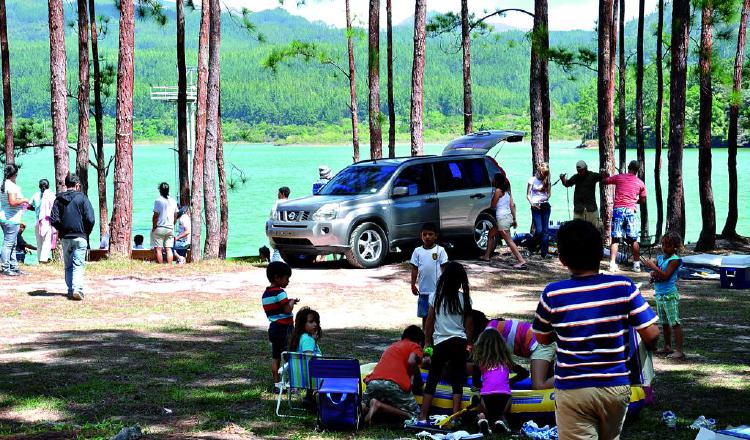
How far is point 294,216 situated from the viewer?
17391mm

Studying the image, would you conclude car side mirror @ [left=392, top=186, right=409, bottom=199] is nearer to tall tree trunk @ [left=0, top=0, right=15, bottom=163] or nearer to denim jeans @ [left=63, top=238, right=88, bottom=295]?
denim jeans @ [left=63, top=238, right=88, bottom=295]

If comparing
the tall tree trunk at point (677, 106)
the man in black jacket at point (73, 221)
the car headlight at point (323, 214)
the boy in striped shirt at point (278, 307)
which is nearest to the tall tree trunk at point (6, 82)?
the car headlight at point (323, 214)

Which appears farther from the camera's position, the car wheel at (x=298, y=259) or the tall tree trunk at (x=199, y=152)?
the tall tree trunk at (x=199, y=152)

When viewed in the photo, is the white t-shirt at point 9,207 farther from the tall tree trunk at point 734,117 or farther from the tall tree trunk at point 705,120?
the tall tree trunk at point 734,117

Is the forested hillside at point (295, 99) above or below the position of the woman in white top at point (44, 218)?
above

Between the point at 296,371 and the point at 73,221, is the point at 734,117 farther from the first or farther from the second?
the point at 296,371

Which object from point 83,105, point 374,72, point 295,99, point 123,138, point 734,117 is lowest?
point 123,138

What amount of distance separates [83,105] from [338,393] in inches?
816

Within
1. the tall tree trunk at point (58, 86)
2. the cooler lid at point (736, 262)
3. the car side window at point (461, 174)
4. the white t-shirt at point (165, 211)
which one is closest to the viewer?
the cooler lid at point (736, 262)

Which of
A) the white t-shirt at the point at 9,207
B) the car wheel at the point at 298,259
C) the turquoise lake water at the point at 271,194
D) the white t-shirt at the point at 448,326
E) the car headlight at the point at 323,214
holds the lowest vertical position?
the turquoise lake water at the point at 271,194

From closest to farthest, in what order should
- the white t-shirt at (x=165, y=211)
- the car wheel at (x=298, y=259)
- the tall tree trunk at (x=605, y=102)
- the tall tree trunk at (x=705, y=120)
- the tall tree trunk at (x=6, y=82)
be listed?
the car wheel at (x=298, y=259)
the white t-shirt at (x=165, y=211)
the tall tree trunk at (x=605, y=102)
the tall tree trunk at (x=705, y=120)
the tall tree trunk at (x=6, y=82)

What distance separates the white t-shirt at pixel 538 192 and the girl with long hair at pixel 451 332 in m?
10.7

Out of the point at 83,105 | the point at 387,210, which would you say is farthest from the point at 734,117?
the point at 83,105

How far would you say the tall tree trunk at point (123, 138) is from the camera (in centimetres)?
1959
